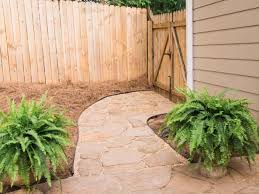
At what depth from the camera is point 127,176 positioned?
3.33 m

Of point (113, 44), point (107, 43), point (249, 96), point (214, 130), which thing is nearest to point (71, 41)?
point (107, 43)

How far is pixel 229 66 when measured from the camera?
4.40 metres

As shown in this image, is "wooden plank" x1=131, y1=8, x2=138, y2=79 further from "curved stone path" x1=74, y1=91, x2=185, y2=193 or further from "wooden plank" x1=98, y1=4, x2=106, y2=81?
"curved stone path" x1=74, y1=91, x2=185, y2=193

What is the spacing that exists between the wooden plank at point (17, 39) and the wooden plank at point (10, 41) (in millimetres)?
63

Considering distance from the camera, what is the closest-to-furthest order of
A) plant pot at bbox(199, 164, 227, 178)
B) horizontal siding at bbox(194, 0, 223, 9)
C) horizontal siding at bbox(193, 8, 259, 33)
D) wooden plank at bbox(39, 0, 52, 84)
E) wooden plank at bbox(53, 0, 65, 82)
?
plant pot at bbox(199, 164, 227, 178)
horizontal siding at bbox(193, 8, 259, 33)
horizontal siding at bbox(194, 0, 223, 9)
wooden plank at bbox(39, 0, 52, 84)
wooden plank at bbox(53, 0, 65, 82)

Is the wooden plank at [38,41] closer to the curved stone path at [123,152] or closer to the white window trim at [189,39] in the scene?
the curved stone path at [123,152]

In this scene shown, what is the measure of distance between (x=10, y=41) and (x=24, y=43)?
0.99ft

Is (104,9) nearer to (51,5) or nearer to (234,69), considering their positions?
(51,5)

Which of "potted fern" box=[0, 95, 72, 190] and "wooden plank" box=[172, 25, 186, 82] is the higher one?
"wooden plank" box=[172, 25, 186, 82]

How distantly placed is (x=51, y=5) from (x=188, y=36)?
3.58 metres

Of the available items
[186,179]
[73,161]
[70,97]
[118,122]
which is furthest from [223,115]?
[70,97]

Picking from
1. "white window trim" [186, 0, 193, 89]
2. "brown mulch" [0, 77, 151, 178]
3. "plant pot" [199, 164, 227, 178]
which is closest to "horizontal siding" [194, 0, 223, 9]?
"white window trim" [186, 0, 193, 89]

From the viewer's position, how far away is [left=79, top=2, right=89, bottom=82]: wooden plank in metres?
7.81

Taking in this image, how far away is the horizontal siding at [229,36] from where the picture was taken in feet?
12.5
